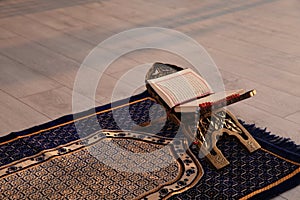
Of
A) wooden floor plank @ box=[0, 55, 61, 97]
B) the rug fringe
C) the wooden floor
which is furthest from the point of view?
wooden floor plank @ box=[0, 55, 61, 97]

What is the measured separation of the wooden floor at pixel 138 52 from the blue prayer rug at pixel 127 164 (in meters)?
0.13

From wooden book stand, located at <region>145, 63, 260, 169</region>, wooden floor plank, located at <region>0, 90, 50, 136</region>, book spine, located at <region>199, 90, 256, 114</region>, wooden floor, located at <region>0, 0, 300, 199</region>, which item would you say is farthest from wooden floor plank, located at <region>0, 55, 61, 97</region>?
book spine, located at <region>199, 90, 256, 114</region>

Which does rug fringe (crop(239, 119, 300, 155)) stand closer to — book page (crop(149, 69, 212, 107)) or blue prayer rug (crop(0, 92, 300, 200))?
blue prayer rug (crop(0, 92, 300, 200))

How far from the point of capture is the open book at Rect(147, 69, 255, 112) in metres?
2.69

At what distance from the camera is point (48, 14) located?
4.89 m

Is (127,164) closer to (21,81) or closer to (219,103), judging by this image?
(219,103)

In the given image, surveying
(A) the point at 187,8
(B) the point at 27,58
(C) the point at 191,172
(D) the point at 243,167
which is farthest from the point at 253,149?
(A) the point at 187,8

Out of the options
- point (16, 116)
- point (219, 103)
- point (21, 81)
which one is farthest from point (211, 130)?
point (21, 81)

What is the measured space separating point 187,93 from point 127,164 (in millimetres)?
424

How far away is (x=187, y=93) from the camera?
2779mm

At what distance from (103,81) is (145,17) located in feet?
4.47

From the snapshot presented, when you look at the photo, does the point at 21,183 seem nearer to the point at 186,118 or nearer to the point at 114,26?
the point at 186,118

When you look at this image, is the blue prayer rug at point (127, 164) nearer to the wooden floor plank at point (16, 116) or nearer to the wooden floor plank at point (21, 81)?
the wooden floor plank at point (16, 116)

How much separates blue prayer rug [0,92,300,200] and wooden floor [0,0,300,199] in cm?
13
